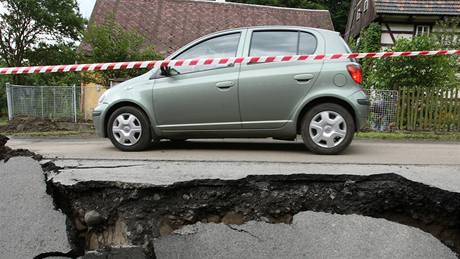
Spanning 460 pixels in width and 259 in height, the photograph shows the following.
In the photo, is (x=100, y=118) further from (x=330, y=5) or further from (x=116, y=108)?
(x=330, y=5)

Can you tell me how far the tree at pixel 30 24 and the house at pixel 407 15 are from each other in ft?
49.7

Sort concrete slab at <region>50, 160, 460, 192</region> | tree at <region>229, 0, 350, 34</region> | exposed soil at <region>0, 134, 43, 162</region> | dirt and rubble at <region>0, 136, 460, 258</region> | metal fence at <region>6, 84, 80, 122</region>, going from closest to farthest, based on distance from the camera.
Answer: dirt and rubble at <region>0, 136, 460, 258</region> → concrete slab at <region>50, 160, 460, 192</region> → exposed soil at <region>0, 134, 43, 162</region> → metal fence at <region>6, 84, 80, 122</region> → tree at <region>229, 0, 350, 34</region>

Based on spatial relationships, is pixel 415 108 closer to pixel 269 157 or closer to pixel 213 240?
pixel 269 157

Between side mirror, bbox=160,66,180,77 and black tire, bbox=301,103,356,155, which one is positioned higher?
side mirror, bbox=160,66,180,77

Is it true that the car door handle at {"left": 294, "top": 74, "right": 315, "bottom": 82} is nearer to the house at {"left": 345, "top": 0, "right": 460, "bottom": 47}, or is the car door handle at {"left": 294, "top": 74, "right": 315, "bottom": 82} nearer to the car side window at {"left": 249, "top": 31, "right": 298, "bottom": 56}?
the car side window at {"left": 249, "top": 31, "right": 298, "bottom": 56}

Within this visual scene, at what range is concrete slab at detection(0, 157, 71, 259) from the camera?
2.84 meters

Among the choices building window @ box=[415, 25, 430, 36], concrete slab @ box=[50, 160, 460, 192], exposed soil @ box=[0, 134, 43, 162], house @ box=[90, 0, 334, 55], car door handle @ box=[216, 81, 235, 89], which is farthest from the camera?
house @ box=[90, 0, 334, 55]

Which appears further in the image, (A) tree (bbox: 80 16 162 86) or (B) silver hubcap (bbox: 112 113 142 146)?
(A) tree (bbox: 80 16 162 86)

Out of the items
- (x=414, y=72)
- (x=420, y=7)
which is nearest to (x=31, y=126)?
(x=414, y=72)

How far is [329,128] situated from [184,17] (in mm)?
19547

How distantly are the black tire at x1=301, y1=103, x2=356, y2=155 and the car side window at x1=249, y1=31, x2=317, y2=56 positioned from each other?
2.53ft

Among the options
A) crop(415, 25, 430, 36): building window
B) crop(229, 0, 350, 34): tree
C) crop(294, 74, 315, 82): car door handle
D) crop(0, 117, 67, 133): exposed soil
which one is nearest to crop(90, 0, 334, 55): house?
crop(415, 25, 430, 36): building window

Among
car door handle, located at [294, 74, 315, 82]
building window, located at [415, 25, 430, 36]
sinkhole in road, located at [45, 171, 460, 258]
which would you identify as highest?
building window, located at [415, 25, 430, 36]

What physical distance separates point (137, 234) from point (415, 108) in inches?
367
